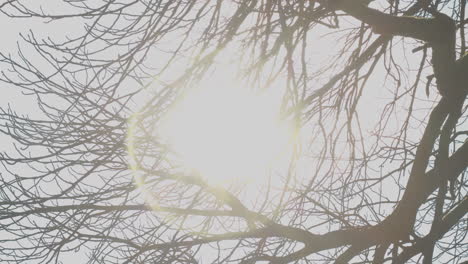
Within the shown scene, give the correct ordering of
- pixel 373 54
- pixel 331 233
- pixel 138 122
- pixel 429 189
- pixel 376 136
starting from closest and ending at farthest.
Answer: pixel 138 122, pixel 429 189, pixel 331 233, pixel 373 54, pixel 376 136

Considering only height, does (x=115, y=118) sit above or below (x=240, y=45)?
below

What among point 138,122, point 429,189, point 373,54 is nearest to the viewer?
point 138,122

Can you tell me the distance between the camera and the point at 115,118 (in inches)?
122

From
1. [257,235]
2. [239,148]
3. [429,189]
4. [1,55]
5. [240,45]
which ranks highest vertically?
[1,55]

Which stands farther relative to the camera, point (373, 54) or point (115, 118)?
point (373, 54)

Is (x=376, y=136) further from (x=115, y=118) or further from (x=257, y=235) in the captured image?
A: (x=115, y=118)

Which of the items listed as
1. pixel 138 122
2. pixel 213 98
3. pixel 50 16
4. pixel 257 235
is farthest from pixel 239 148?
pixel 50 16

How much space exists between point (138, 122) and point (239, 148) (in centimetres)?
93

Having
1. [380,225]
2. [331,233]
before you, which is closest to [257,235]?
[331,233]

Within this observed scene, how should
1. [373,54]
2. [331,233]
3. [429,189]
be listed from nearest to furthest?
[429,189] < [331,233] < [373,54]

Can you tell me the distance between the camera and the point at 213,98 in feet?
11.9

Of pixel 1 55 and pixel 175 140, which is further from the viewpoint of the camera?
pixel 175 140

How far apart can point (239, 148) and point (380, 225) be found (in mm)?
1179

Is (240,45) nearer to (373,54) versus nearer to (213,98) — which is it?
(213,98)
